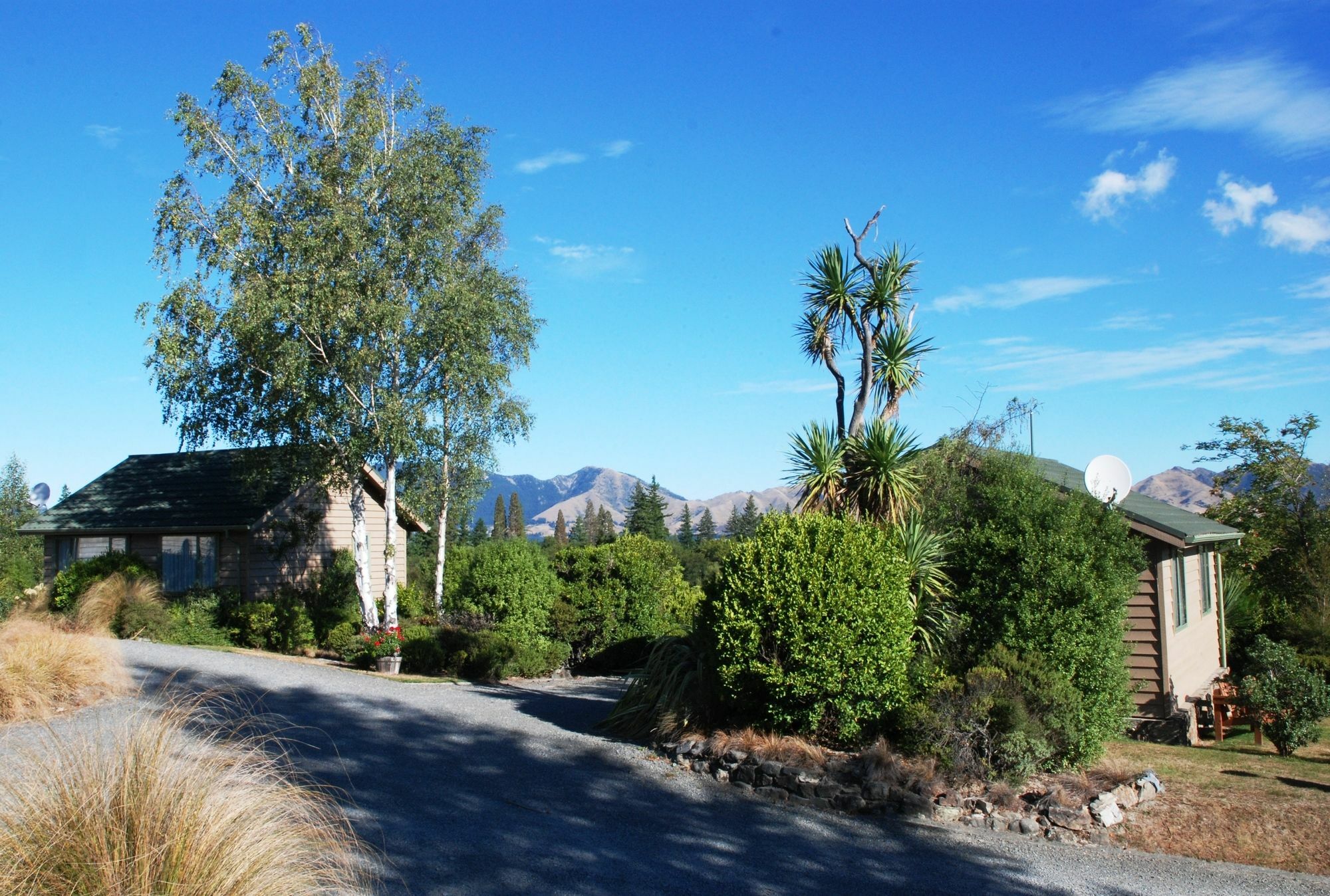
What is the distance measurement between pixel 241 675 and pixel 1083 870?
10970mm

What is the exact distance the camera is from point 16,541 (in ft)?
102

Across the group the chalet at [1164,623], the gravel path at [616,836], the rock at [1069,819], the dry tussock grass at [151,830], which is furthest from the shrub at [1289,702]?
the dry tussock grass at [151,830]

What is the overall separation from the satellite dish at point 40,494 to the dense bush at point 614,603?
26124 millimetres

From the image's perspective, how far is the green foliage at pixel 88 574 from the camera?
20.4m

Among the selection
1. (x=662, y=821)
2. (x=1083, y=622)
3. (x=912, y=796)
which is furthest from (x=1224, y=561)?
(x=662, y=821)

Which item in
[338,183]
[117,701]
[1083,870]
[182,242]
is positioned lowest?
[1083,870]

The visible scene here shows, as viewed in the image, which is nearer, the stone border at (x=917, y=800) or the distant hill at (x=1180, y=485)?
the stone border at (x=917, y=800)

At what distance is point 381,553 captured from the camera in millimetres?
25547

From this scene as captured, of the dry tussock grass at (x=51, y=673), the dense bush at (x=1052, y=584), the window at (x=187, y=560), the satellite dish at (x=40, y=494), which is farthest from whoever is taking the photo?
the satellite dish at (x=40, y=494)

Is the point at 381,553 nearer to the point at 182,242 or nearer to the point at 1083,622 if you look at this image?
the point at 182,242

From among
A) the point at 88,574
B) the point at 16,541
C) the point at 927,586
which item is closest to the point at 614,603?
the point at 927,586

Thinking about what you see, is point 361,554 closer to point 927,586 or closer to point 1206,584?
point 927,586

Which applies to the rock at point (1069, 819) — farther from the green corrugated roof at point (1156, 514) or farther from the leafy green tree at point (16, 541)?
the leafy green tree at point (16, 541)

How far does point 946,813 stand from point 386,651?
1087 centimetres
